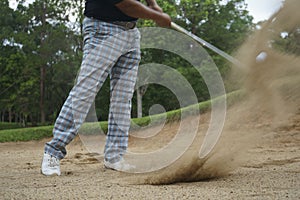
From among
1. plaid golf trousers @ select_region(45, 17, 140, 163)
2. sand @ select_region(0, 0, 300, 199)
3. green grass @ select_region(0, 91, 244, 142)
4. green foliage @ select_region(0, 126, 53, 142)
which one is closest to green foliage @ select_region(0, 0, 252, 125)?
green grass @ select_region(0, 91, 244, 142)

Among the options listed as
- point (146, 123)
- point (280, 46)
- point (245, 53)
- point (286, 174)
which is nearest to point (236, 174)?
point (286, 174)

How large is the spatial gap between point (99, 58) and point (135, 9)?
0.39 m

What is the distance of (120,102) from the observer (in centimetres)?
279

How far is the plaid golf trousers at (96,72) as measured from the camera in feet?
7.96

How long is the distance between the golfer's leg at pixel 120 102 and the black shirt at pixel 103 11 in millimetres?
297

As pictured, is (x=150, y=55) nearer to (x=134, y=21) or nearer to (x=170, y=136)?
(x=170, y=136)

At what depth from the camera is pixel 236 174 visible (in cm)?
225

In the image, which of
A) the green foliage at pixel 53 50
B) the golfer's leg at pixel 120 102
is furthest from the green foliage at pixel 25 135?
the green foliage at pixel 53 50

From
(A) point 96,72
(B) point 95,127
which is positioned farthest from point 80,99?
(B) point 95,127

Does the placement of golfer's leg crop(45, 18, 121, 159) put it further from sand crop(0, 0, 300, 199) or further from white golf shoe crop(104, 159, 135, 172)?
white golf shoe crop(104, 159, 135, 172)

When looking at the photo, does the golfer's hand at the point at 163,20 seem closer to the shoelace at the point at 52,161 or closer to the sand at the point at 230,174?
the sand at the point at 230,174

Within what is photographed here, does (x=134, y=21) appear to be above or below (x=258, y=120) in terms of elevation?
above

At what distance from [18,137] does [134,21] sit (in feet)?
19.5

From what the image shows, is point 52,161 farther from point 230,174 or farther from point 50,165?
point 230,174
